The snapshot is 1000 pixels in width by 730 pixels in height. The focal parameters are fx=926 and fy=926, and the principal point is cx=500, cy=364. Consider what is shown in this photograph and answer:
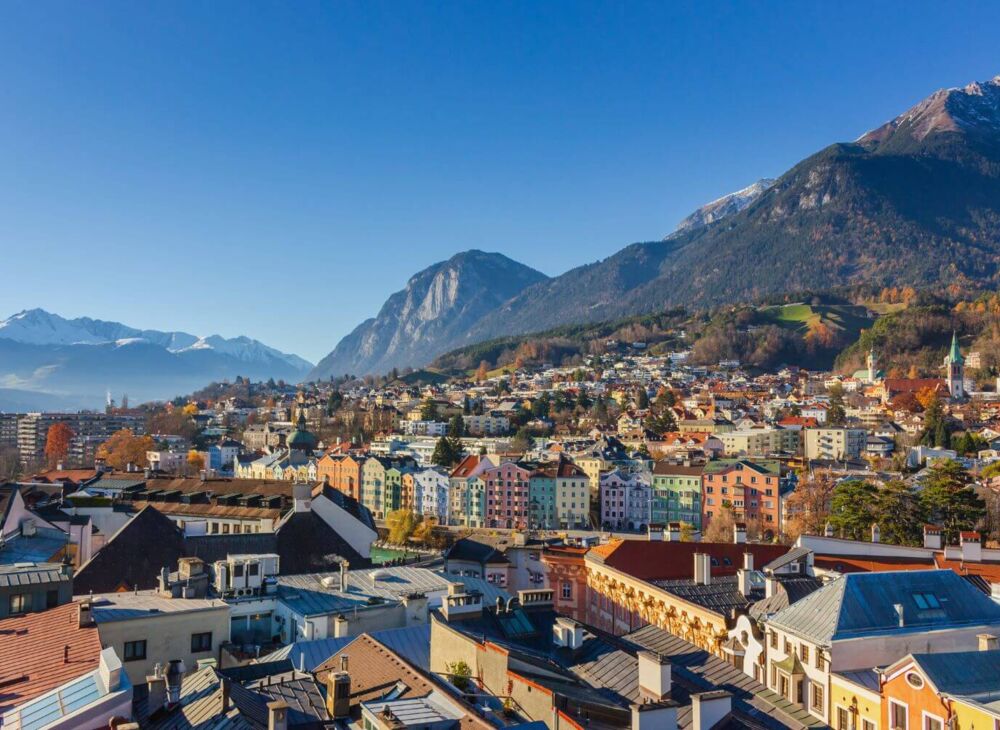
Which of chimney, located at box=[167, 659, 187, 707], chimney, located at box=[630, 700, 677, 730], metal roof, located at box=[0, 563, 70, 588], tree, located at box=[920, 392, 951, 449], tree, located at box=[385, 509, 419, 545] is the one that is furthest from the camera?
tree, located at box=[920, 392, 951, 449]

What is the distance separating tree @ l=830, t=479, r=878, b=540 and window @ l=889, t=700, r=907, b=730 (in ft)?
116

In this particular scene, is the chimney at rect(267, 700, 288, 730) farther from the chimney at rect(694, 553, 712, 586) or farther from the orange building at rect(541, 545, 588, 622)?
the orange building at rect(541, 545, 588, 622)

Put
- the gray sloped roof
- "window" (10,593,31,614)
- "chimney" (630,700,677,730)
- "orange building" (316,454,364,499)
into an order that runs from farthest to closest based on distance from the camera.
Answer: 1. "orange building" (316,454,364,499)
2. "window" (10,593,31,614)
3. the gray sloped roof
4. "chimney" (630,700,677,730)

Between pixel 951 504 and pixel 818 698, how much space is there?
37.1 m

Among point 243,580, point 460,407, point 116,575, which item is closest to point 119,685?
point 243,580

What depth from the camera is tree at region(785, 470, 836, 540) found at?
65.4 metres

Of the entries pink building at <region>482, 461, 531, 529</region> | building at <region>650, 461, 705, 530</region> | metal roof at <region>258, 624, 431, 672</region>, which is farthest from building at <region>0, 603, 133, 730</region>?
building at <region>650, 461, 705, 530</region>

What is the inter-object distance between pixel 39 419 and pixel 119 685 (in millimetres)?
182215

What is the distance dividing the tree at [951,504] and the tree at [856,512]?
277cm

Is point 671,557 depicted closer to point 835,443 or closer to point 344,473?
point 344,473

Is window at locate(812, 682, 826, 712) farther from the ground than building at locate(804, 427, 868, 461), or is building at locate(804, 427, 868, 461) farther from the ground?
building at locate(804, 427, 868, 461)

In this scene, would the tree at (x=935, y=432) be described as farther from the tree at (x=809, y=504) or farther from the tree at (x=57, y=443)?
the tree at (x=57, y=443)

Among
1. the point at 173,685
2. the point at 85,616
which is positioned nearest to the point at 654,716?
the point at 173,685

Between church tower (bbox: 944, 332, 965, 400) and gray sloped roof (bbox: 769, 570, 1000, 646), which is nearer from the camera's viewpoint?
gray sloped roof (bbox: 769, 570, 1000, 646)
